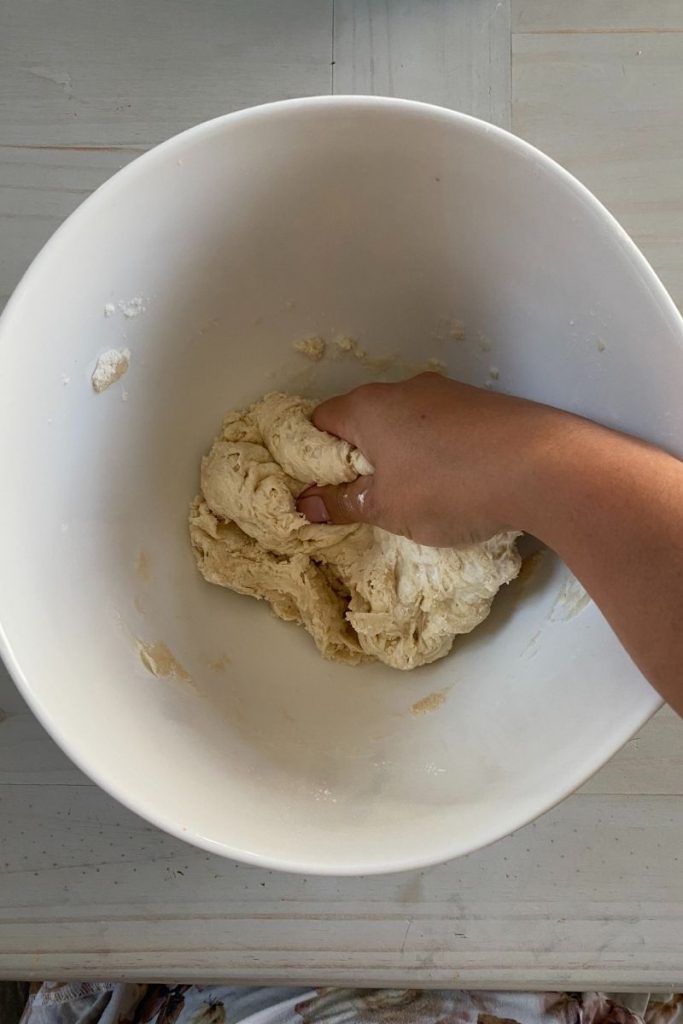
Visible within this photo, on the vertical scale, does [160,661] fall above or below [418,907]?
above

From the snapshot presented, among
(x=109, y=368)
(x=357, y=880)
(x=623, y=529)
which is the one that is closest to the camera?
(x=623, y=529)

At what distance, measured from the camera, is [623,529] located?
1.67 ft

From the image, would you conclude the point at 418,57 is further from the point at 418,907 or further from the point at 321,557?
the point at 418,907

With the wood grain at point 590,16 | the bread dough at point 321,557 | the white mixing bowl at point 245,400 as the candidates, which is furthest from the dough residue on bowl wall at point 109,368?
the wood grain at point 590,16

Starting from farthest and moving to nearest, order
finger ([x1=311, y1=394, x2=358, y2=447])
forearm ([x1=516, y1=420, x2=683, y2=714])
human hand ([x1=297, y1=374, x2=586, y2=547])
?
1. finger ([x1=311, y1=394, x2=358, y2=447])
2. human hand ([x1=297, y1=374, x2=586, y2=547])
3. forearm ([x1=516, y1=420, x2=683, y2=714])

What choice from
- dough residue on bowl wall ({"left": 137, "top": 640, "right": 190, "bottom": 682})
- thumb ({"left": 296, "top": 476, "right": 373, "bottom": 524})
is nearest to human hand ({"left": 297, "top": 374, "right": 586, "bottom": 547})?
thumb ({"left": 296, "top": 476, "right": 373, "bottom": 524})

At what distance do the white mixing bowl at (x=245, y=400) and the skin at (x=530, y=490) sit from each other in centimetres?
4

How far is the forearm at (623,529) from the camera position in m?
0.49

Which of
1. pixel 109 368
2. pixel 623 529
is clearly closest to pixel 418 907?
pixel 623 529

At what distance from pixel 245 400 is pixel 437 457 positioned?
209mm

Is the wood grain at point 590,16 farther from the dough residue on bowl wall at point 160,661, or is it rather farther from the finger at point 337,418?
the dough residue on bowl wall at point 160,661

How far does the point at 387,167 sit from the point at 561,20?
0.31m

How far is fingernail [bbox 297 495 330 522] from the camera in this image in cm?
71

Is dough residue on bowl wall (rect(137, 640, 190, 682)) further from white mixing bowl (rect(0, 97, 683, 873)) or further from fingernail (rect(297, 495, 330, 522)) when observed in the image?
fingernail (rect(297, 495, 330, 522))
